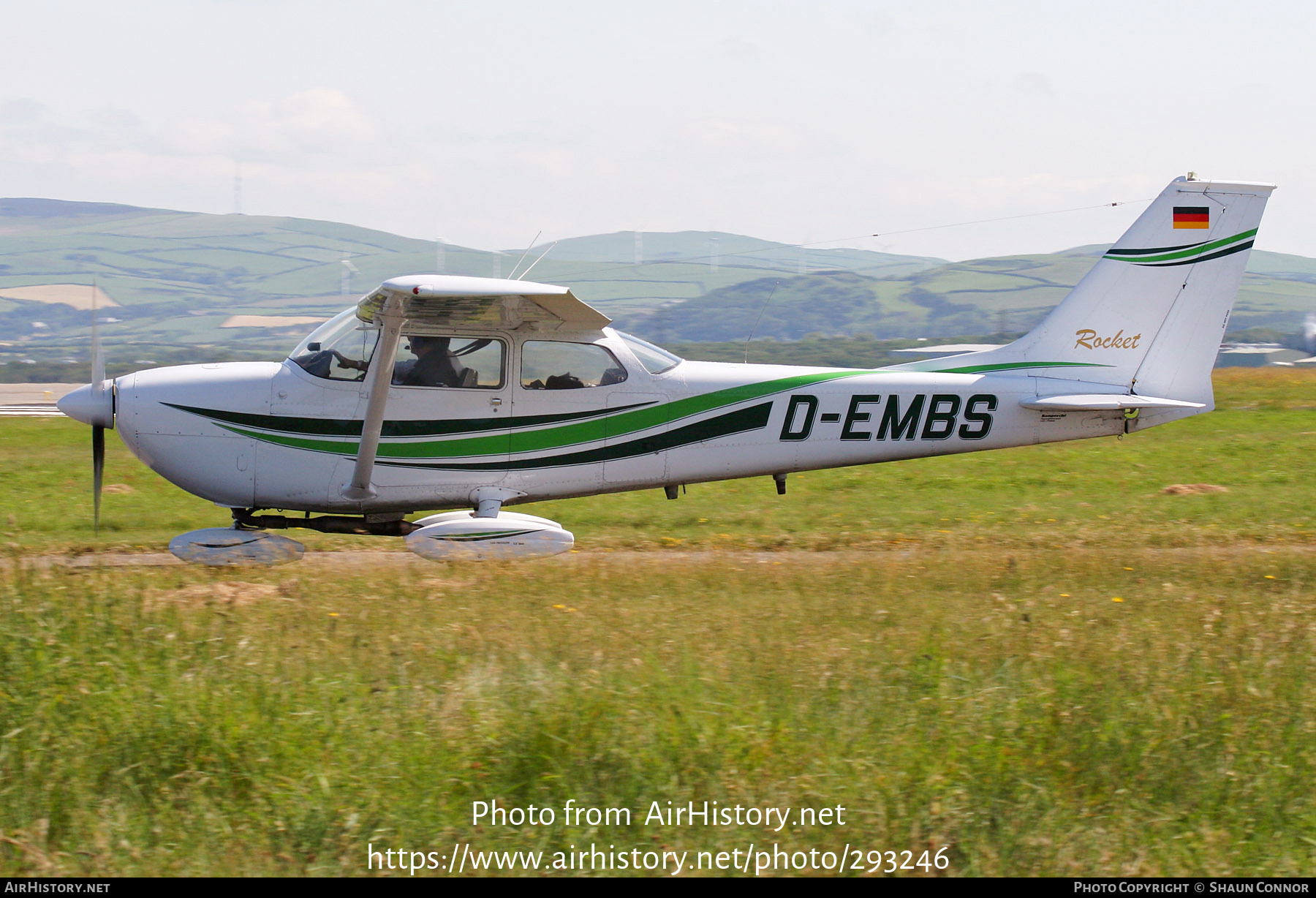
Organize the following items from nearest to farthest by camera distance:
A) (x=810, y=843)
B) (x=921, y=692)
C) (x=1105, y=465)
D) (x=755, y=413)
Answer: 1. (x=810, y=843)
2. (x=921, y=692)
3. (x=755, y=413)
4. (x=1105, y=465)

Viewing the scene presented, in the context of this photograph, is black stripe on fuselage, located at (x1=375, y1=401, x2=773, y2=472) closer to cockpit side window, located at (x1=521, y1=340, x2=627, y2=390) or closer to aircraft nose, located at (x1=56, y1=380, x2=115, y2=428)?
cockpit side window, located at (x1=521, y1=340, x2=627, y2=390)

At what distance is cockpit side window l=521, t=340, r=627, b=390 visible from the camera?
827 centimetres

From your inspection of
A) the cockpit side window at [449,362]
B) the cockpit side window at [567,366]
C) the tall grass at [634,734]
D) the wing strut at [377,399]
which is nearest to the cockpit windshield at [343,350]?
the wing strut at [377,399]

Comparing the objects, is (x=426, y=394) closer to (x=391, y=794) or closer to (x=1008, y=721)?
(x=391, y=794)

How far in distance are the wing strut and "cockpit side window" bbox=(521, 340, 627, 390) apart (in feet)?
3.34

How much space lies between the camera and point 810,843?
3.79 m

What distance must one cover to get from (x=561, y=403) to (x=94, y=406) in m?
3.45

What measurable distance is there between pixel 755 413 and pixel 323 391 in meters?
3.37

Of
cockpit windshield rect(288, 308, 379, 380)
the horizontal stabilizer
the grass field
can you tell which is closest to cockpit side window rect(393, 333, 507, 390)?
cockpit windshield rect(288, 308, 379, 380)

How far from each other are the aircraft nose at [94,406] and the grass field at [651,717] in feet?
4.25

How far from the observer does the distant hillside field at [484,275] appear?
22.9 meters
